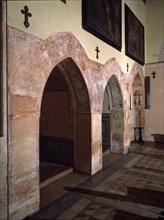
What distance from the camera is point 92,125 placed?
16.7 feet

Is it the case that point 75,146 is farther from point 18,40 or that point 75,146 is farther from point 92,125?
point 18,40

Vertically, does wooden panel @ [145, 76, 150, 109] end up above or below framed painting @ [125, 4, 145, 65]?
below

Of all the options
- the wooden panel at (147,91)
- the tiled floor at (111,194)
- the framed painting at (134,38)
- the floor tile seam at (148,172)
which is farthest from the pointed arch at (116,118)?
the wooden panel at (147,91)

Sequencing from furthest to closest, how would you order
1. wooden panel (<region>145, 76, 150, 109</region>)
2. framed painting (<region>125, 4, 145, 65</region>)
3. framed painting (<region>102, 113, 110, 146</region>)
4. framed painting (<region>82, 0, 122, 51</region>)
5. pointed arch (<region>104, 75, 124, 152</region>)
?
wooden panel (<region>145, 76, 150, 109</region>) → framed painting (<region>102, 113, 110, 146</region>) → framed painting (<region>125, 4, 145, 65</region>) → pointed arch (<region>104, 75, 124, 152</region>) → framed painting (<region>82, 0, 122, 51</region>)

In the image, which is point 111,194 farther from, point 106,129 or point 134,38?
point 134,38

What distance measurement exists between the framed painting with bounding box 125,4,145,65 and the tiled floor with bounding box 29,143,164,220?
13.7ft

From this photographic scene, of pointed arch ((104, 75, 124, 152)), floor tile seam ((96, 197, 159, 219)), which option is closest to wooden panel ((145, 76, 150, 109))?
pointed arch ((104, 75, 124, 152))

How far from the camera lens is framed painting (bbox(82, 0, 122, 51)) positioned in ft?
15.7

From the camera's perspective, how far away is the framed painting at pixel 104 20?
4797 mm

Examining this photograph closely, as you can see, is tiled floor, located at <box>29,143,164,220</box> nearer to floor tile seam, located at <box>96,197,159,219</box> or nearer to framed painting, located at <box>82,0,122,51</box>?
floor tile seam, located at <box>96,197,159,219</box>

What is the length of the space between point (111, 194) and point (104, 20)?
174 inches

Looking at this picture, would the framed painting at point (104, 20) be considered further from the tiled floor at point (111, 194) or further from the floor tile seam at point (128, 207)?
the floor tile seam at point (128, 207)

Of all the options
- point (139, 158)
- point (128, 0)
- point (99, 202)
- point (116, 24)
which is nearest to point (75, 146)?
point (99, 202)

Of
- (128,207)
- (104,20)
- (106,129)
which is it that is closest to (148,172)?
(128,207)
